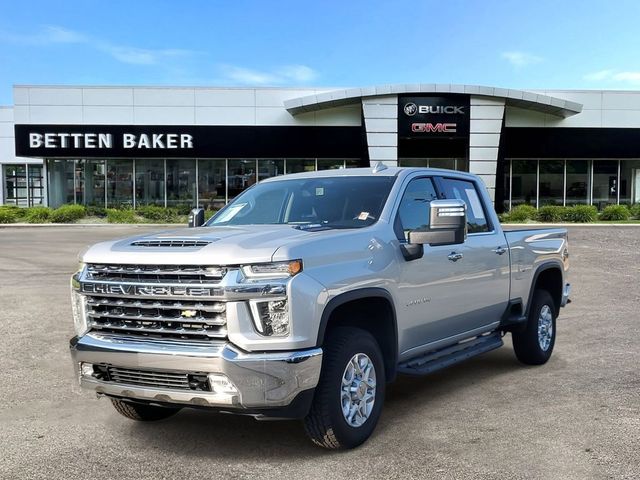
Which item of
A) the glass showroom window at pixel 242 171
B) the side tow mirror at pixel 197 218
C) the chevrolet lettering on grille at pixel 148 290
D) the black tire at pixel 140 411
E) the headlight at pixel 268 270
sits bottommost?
the black tire at pixel 140 411

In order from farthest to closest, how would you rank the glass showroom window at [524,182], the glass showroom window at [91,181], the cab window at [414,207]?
the glass showroom window at [524,182] → the glass showroom window at [91,181] → the cab window at [414,207]

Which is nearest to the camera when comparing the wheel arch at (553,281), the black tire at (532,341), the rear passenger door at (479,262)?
the rear passenger door at (479,262)

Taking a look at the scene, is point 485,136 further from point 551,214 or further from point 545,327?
point 545,327

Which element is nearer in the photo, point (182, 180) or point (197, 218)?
point (197, 218)

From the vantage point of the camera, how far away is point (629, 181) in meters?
36.0

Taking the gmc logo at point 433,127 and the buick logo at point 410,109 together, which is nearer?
the buick logo at point 410,109

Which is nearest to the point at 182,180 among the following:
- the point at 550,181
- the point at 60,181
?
the point at 60,181

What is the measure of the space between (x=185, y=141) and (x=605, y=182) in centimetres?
2281

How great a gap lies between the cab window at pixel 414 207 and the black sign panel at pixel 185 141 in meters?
27.4

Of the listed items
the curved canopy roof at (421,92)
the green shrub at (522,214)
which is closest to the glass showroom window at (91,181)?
the curved canopy roof at (421,92)

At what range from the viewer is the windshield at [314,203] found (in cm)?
525

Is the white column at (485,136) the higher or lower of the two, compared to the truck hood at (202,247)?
higher

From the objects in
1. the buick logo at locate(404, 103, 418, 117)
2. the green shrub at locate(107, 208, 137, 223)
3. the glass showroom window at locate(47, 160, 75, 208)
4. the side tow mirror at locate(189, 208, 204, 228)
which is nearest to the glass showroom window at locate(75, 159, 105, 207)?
the glass showroom window at locate(47, 160, 75, 208)

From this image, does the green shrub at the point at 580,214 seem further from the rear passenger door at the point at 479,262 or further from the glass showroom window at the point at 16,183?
the glass showroom window at the point at 16,183
